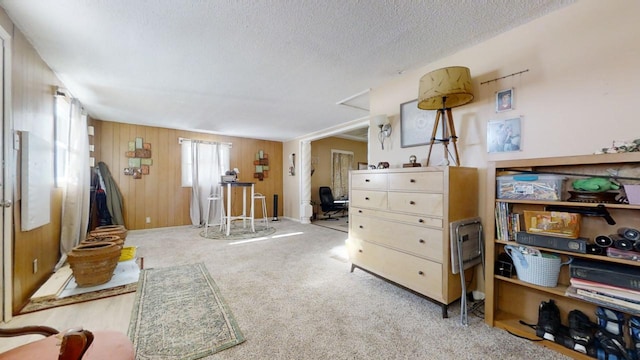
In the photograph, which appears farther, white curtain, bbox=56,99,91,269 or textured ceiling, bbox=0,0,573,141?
white curtain, bbox=56,99,91,269

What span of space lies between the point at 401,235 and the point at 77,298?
298 cm

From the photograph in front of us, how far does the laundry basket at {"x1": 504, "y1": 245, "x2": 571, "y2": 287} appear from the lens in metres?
1.62

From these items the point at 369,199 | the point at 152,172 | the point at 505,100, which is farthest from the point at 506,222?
the point at 152,172

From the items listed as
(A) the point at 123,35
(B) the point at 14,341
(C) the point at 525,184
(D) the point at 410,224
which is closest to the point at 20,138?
(A) the point at 123,35

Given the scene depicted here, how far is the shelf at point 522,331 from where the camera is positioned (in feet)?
4.86

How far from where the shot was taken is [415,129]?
2646 mm

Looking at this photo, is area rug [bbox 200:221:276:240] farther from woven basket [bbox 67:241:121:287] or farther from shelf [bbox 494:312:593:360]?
shelf [bbox 494:312:593:360]

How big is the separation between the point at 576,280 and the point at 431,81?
1.66 m

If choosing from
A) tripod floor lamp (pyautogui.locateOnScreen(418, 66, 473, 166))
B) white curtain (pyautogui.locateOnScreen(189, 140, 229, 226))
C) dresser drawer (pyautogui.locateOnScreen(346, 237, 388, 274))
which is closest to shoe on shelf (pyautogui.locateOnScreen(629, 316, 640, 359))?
tripod floor lamp (pyautogui.locateOnScreen(418, 66, 473, 166))

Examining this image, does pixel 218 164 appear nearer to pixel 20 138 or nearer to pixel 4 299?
pixel 20 138

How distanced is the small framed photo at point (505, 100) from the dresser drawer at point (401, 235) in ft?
3.82

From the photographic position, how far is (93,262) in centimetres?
232

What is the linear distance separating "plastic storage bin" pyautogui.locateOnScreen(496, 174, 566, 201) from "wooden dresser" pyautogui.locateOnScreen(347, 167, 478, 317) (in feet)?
0.93

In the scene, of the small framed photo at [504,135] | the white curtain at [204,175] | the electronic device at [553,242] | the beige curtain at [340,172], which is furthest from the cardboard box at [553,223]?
the beige curtain at [340,172]
